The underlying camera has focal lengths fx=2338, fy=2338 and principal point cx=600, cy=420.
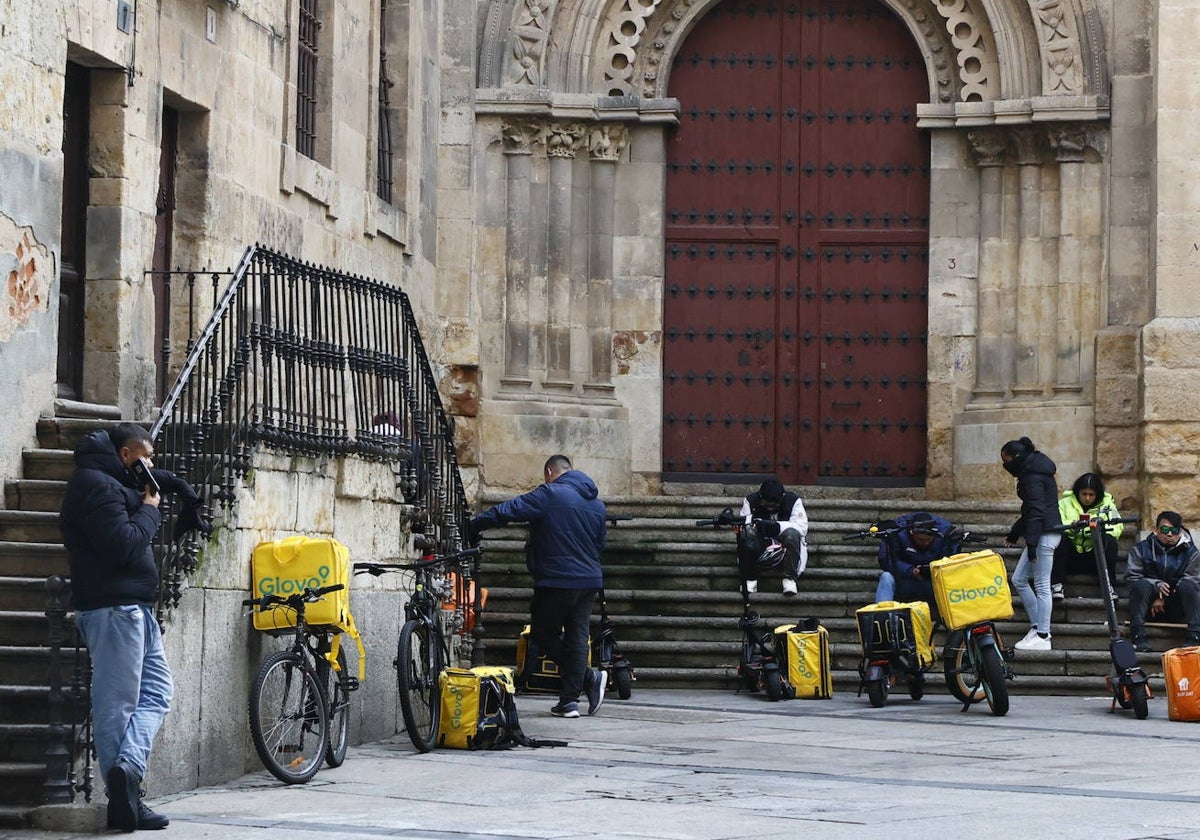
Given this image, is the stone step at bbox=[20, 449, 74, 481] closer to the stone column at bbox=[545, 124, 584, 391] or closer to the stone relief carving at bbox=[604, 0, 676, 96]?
the stone column at bbox=[545, 124, 584, 391]

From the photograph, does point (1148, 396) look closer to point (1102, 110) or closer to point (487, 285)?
point (1102, 110)

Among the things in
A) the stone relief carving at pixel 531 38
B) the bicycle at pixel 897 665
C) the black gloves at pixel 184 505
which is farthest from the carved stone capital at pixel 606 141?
the black gloves at pixel 184 505

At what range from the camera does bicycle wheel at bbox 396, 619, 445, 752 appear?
40.6 ft

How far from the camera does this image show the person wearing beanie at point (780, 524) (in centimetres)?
1689

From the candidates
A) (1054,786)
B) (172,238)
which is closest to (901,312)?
(172,238)

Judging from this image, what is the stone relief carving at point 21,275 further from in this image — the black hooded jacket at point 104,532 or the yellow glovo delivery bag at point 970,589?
the yellow glovo delivery bag at point 970,589

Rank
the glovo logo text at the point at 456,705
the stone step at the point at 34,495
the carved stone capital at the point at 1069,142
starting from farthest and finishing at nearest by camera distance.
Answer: the carved stone capital at the point at 1069,142
the glovo logo text at the point at 456,705
the stone step at the point at 34,495

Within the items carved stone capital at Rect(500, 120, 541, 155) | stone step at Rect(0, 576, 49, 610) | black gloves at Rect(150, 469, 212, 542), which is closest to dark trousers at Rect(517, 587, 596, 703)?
black gloves at Rect(150, 469, 212, 542)

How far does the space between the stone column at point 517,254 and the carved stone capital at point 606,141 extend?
0.56 metres

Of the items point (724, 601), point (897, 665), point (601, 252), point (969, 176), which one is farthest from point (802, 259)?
point (897, 665)

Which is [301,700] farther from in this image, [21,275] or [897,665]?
[897,665]

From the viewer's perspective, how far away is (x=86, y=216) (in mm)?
13969

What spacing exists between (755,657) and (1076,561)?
319 cm

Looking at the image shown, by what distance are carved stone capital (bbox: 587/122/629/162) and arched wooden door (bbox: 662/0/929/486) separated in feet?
1.86
